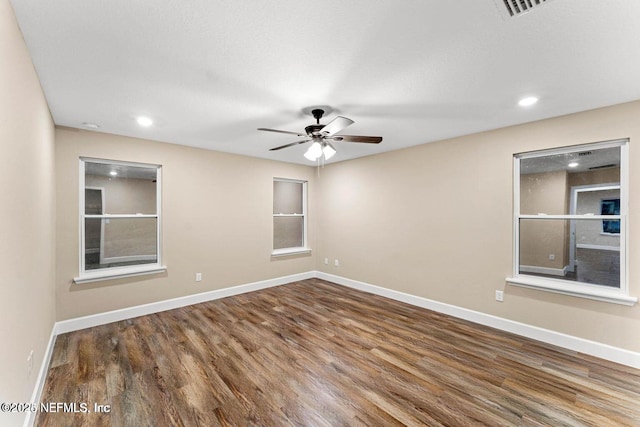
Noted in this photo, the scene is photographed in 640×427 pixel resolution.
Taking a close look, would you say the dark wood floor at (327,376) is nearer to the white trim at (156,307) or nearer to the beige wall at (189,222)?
the white trim at (156,307)

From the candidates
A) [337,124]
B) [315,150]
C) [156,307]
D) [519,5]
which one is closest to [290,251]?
[156,307]

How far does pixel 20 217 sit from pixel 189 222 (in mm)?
2580

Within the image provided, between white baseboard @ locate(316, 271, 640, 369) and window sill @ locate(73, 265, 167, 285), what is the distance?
359 centimetres

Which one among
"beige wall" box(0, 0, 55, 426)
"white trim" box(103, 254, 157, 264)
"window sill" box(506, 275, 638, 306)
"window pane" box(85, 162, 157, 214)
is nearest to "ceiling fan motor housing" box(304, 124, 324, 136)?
"beige wall" box(0, 0, 55, 426)

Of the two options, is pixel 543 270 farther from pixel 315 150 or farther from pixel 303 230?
pixel 303 230

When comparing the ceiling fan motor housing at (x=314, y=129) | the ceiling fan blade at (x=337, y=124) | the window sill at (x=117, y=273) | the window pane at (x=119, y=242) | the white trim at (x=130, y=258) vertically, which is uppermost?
the ceiling fan motor housing at (x=314, y=129)

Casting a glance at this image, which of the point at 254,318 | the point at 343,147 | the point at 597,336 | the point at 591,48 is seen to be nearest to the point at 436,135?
the point at 343,147

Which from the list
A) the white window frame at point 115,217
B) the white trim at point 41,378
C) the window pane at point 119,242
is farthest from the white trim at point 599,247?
the window pane at point 119,242

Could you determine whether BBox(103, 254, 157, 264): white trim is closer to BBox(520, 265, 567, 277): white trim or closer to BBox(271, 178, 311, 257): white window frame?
BBox(271, 178, 311, 257): white window frame

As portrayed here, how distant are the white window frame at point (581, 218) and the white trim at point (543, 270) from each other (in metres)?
0.06

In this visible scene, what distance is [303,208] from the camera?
591cm

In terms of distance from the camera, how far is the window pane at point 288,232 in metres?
5.48

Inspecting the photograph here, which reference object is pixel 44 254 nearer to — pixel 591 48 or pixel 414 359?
pixel 414 359

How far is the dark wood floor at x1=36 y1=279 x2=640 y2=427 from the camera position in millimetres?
1912
